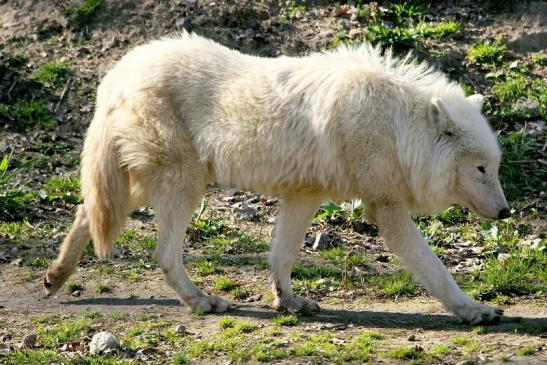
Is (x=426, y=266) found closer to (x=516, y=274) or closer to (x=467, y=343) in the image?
(x=467, y=343)

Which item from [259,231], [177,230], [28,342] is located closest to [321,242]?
[259,231]

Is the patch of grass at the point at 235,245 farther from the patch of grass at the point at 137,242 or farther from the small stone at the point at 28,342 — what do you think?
the small stone at the point at 28,342

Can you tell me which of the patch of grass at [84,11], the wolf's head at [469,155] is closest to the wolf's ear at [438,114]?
the wolf's head at [469,155]

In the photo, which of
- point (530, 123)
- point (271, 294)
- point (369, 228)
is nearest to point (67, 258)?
point (271, 294)

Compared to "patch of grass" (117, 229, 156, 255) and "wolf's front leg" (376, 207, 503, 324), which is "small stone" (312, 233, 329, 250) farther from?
"wolf's front leg" (376, 207, 503, 324)

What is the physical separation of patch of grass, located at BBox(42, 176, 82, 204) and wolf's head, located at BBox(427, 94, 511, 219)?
4.37m

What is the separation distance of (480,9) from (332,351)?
25.2 ft

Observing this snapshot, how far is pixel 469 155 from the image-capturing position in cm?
691

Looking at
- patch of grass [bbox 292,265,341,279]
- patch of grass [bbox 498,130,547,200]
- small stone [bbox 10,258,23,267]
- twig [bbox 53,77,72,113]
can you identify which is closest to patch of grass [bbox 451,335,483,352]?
patch of grass [bbox 292,265,341,279]

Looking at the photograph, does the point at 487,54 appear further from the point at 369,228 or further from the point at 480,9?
the point at 369,228

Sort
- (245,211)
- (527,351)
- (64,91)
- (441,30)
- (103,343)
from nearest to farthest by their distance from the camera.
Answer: (527,351)
(103,343)
(245,211)
(64,91)
(441,30)

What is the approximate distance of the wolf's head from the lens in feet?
22.6

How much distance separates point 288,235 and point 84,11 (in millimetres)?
6190

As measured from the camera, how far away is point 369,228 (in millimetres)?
9266
